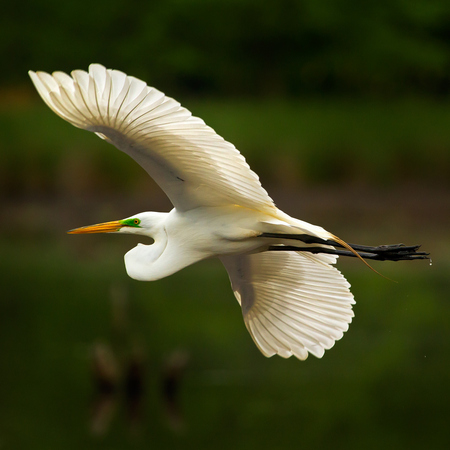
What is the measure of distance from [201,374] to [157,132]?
575 cm

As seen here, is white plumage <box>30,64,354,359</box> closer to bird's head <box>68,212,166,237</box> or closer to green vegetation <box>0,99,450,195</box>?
bird's head <box>68,212,166,237</box>

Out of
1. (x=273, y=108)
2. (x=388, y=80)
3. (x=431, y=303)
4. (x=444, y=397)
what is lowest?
(x=444, y=397)

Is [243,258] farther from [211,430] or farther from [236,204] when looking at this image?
[211,430]

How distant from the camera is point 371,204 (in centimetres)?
1310

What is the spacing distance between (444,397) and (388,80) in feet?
29.7

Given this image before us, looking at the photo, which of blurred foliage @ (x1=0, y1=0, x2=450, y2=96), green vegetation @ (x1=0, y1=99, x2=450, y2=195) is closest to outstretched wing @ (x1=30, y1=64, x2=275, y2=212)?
green vegetation @ (x1=0, y1=99, x2=450, y2=195)

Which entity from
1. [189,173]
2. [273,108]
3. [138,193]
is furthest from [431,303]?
[189,173]

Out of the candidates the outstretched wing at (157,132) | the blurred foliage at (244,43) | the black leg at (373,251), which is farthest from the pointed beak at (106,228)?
the blurred foliage at (244,43)

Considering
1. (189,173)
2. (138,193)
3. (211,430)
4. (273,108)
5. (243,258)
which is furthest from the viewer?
(273,108)

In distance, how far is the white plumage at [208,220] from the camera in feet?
9.20

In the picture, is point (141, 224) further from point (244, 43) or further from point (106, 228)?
point (244, 43)

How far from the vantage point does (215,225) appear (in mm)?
3363

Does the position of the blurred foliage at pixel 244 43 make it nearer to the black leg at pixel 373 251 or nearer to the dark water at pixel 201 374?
the dark water at pixel 201 374

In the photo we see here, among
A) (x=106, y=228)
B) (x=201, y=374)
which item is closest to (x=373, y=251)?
(x=106, y=228)
